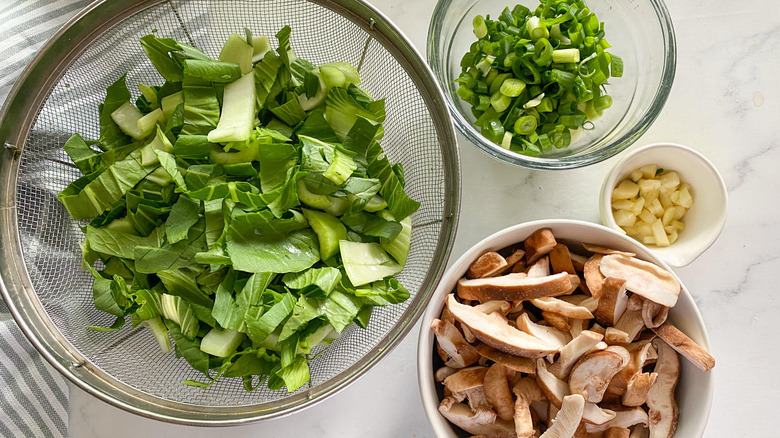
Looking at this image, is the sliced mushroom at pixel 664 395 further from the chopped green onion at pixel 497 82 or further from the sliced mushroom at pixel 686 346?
the chopped green onion at pixel 497 82

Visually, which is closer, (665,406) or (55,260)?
(665,406)

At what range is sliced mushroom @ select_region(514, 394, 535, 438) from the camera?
112 centimetres

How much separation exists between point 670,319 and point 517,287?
15.1 inches

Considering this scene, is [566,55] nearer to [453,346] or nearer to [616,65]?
[616,65]

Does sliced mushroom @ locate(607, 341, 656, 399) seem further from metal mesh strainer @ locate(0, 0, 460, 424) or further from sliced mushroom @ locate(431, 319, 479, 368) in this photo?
metal mesh strainer @ locate(0, 0, 460, 424)

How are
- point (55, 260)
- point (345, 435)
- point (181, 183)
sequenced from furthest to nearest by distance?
point (345, 435), point (55, 260), point (181, 183)

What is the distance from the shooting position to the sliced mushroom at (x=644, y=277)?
1192 millimetres

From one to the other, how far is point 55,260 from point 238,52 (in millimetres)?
649

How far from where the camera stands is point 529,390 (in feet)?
4.00

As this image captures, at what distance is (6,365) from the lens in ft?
4.76

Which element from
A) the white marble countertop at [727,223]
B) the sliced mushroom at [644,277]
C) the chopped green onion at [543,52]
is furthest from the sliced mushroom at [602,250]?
the chopped green onion at [543,52]

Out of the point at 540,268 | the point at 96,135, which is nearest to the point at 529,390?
the point at 540,268

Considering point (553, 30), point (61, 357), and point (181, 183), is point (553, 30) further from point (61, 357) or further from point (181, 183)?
point (61, 357)

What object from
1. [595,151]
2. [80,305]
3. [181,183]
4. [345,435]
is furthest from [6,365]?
[595,151]
